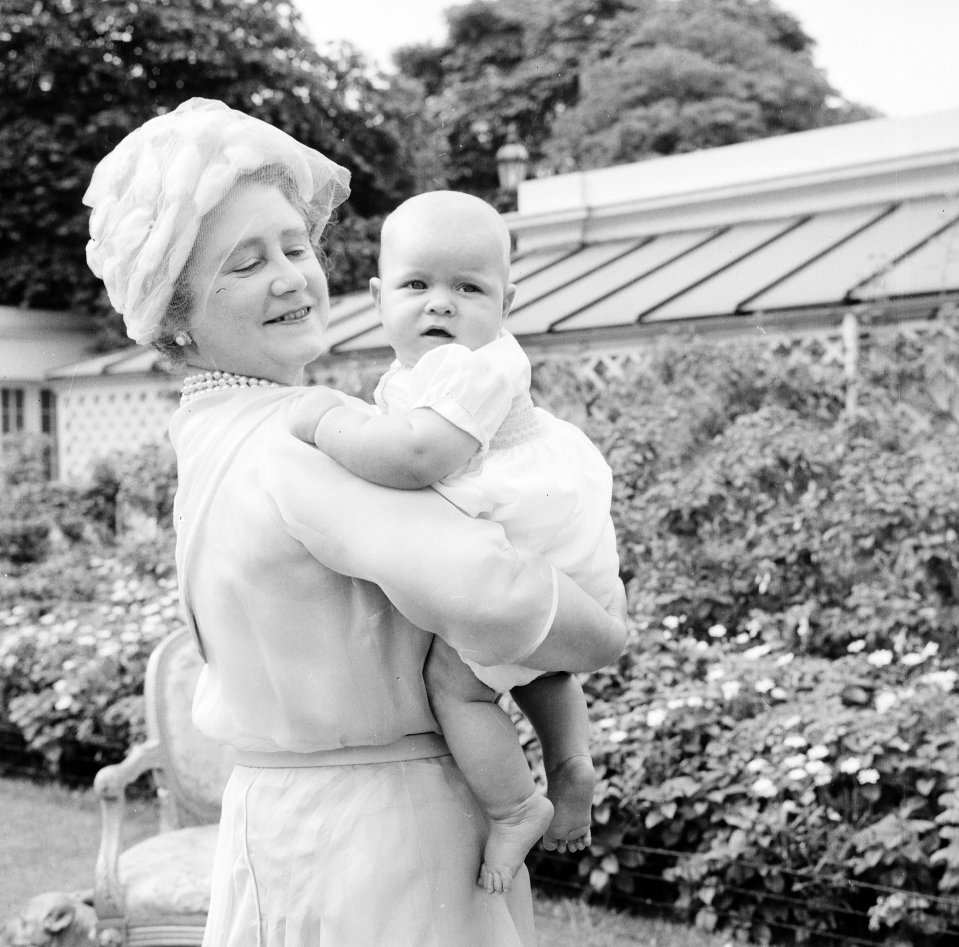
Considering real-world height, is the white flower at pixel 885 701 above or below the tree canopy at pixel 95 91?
below

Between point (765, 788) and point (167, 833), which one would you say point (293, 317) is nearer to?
point (765, 788)

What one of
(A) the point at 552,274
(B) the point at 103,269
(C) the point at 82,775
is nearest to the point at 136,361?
(A) the point at 552,274

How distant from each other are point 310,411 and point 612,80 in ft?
72.1

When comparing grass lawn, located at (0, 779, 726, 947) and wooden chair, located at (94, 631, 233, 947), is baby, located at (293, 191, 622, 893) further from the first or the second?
grass lawn, located at (0, 779, 726, 947)

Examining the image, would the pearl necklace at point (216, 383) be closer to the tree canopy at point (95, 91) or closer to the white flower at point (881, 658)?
the white flower at point (881, 658)

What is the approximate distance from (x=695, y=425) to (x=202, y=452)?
5429 millimetres

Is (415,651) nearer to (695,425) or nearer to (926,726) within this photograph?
(926,726)

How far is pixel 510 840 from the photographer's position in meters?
1.46

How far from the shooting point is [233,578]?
1.41 m

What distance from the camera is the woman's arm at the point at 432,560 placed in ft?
4.14

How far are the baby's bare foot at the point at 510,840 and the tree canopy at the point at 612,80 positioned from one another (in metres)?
20.9

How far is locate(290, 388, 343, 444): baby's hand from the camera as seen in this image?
1.34 meters

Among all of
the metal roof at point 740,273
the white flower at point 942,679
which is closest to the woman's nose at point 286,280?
the white flower at point 942,679

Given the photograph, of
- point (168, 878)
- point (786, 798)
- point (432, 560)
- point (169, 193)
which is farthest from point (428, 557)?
point (786, 798)
